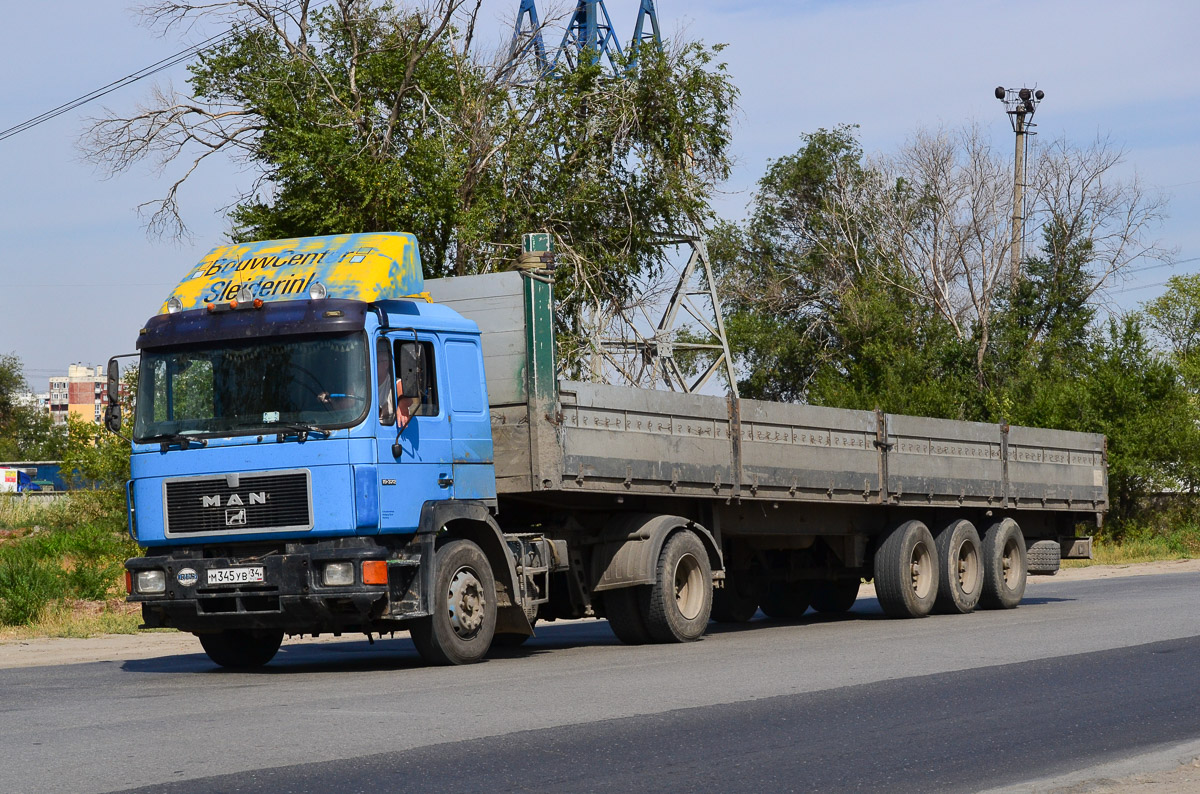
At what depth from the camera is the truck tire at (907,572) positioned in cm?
1681

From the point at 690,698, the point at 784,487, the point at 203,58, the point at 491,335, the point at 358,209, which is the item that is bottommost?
the point at 690,698

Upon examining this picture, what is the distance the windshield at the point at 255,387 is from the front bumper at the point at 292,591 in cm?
96

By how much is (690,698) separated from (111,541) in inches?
712

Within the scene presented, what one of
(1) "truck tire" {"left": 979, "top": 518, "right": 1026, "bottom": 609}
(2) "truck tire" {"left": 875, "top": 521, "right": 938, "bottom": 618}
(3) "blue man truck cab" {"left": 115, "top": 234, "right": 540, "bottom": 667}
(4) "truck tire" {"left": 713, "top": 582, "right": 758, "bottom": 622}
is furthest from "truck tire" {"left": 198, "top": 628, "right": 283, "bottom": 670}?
(1) "truck tire" {"left": 979, "top": 518, "right": 1026, "bottom": 609}

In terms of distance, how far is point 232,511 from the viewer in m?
10.8

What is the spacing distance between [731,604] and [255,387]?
327 inches

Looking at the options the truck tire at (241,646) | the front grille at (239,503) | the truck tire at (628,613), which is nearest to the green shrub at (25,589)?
the truck tire at (241,646)

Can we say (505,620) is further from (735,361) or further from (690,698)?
(735,361)

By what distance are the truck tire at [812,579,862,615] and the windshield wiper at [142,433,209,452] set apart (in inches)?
394

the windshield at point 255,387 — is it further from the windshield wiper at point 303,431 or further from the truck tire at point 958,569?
the truck tire at point 958,569

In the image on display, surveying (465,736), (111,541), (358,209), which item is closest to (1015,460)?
(358,209)

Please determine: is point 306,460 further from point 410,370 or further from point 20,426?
point 20,426

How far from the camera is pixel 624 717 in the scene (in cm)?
830

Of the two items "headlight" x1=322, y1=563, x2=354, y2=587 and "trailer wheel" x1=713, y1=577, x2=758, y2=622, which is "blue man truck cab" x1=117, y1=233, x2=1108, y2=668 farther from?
"trailer wheel" x1=713, y1=577, x2=758, y2=622
